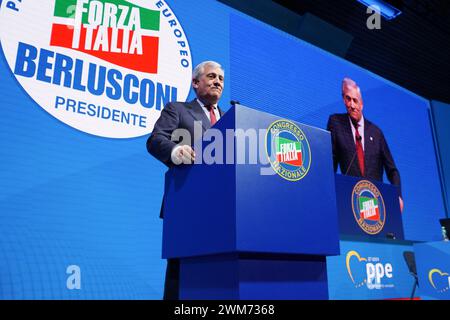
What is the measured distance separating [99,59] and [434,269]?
2.90 meters

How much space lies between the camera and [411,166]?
5.21 m

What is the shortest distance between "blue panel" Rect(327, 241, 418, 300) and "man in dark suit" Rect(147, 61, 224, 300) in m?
2.27

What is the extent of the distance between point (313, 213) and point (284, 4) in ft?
15.2

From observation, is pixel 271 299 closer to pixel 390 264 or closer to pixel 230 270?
pixel 230 270

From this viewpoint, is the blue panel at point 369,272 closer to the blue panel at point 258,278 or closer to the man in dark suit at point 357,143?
the man in dark suit at point 357,143

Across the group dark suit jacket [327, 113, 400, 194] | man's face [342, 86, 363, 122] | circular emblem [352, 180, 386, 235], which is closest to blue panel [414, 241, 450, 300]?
circular emblem [352, 180, 386, 235]

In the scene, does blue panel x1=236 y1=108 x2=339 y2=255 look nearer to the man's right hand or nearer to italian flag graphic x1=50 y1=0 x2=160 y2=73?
the man's right hand

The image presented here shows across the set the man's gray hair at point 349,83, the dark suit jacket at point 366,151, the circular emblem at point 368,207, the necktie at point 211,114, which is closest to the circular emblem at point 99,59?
the necktie at point 211,114

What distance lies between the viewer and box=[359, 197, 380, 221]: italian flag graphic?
10.9 ft

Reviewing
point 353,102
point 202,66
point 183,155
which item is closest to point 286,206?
point 183,155

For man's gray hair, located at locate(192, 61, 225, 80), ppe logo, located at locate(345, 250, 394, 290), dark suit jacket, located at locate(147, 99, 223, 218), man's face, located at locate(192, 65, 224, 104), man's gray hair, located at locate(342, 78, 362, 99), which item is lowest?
ppe logo, located at locate(345, 250, 394, 290)

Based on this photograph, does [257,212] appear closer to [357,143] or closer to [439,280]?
[439,280]

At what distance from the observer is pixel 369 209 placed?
131 inches

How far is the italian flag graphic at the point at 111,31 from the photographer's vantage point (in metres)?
2.91
